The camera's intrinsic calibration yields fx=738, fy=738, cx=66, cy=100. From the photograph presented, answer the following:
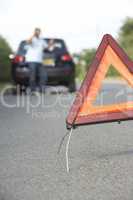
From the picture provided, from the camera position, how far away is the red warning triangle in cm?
719

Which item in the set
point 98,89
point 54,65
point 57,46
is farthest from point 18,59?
point 98,89

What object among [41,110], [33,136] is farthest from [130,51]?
[33,136]

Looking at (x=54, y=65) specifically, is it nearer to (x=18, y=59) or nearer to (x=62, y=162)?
(x=18, y=59)

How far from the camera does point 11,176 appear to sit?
21.6 ft

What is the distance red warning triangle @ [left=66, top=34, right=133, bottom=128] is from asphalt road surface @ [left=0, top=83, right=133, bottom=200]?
0.43 metres

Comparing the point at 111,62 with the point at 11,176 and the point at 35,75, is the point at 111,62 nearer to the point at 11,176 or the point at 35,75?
the point at 11,176

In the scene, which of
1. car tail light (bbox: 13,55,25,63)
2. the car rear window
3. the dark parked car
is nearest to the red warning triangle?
the dark parked car

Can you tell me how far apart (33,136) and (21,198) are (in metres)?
3.98

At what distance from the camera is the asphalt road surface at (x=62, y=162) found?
5879 millimetres

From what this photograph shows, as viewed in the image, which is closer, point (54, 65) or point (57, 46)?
point (54, 65)

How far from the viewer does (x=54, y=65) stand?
67.4ft

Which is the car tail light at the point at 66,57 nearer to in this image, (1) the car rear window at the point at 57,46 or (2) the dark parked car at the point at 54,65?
(2) the dark parked car at the point at 54,65

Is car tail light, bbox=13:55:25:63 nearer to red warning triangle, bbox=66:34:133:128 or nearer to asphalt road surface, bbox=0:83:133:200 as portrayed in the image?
asphalt road surface, bbox=0:83:133:200

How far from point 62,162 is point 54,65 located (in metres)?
13.4
